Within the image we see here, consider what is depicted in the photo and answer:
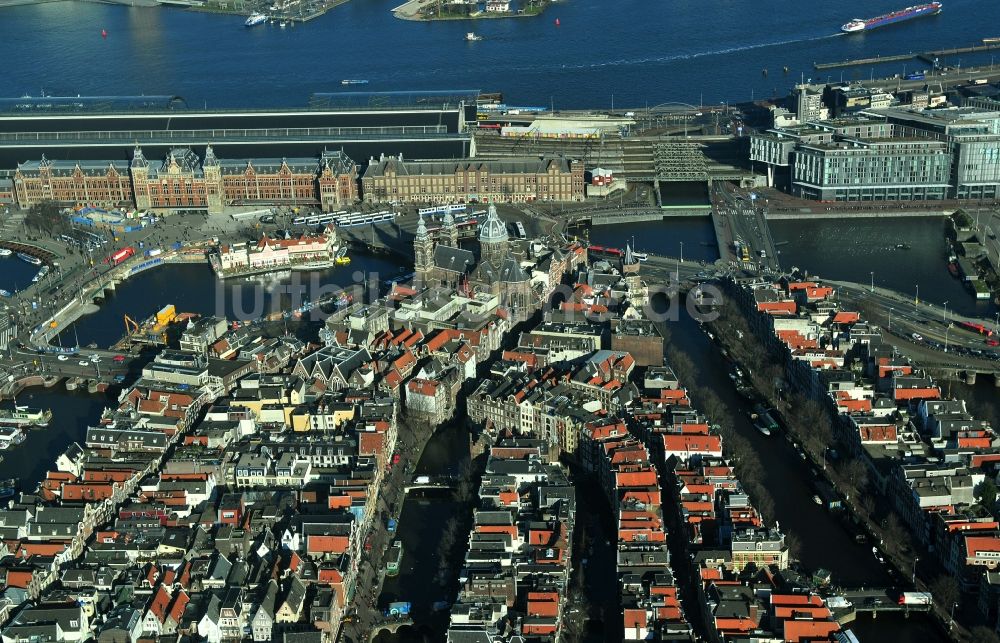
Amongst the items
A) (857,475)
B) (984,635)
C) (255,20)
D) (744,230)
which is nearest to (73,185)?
(744,230)

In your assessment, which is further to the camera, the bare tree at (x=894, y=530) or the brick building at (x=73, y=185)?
the brick building at (x=73, y=185)

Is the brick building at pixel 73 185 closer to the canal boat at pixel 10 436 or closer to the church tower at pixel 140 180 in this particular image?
the church tower at pixel 140 180

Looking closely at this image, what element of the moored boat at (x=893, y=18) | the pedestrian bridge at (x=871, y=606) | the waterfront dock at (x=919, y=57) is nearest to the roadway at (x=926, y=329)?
the pedestrian bridge at (x=871, y=606)

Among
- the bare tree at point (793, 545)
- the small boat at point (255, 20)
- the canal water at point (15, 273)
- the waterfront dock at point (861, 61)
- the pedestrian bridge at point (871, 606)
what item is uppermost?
the small boat at point (255, 20)

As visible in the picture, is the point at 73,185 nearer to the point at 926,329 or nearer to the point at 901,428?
the point at 926,329

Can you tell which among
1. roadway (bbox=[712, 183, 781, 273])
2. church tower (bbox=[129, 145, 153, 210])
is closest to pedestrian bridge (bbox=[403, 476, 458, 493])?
roadway (bbox=[712, 183, 781, 273])

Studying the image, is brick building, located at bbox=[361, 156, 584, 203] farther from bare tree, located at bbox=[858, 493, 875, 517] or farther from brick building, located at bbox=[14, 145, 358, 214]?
bare tree, located at bbox=[858, 493, 875, 517]
